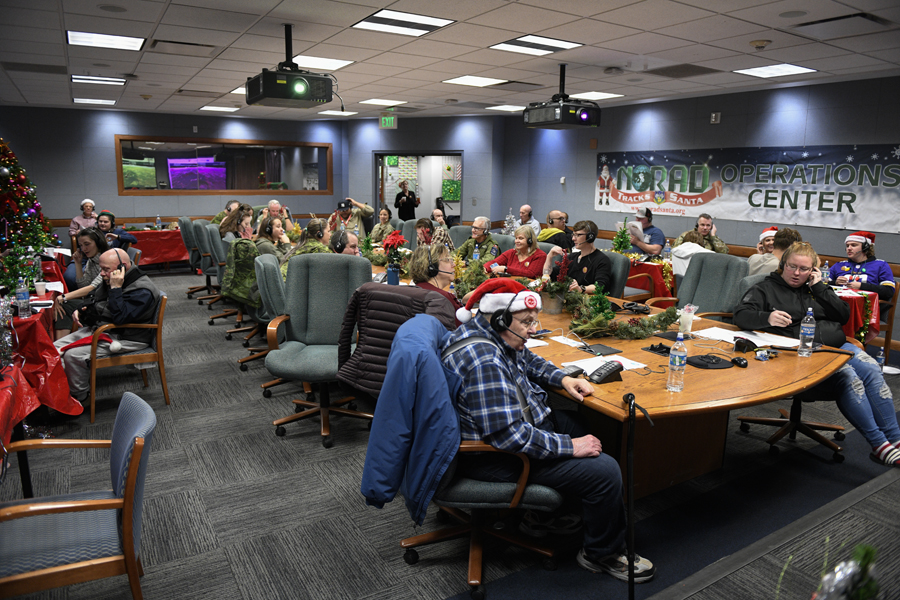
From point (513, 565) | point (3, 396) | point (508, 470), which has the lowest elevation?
point (513, 565)

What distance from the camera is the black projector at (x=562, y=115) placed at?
21.4ft

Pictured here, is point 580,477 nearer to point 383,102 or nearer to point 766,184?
point 766,184

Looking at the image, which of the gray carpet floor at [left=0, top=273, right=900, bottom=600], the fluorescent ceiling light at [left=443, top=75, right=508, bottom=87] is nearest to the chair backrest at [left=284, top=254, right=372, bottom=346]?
the gray carpet floor at [left=0, top=273, right=900, bottom=600]

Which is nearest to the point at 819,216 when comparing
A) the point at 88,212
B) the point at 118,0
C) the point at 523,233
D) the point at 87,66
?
the point at 523,233

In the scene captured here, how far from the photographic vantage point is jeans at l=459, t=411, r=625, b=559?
2316 millimetres

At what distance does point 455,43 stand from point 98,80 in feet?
16.6

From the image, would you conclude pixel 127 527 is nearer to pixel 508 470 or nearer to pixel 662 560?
pixel 508 470

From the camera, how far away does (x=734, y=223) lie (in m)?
8.39

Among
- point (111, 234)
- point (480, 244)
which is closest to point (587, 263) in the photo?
point (480, 244)

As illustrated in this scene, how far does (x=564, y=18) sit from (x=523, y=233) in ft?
6.20

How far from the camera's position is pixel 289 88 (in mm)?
5191

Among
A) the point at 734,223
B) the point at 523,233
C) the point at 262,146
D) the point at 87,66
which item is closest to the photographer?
the point at 523,233

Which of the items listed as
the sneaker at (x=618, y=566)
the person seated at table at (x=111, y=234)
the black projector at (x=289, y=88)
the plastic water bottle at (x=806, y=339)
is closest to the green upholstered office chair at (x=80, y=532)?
the sneaker at (x=618, y=566)

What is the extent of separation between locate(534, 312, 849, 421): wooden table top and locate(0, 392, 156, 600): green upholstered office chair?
5.52ft
